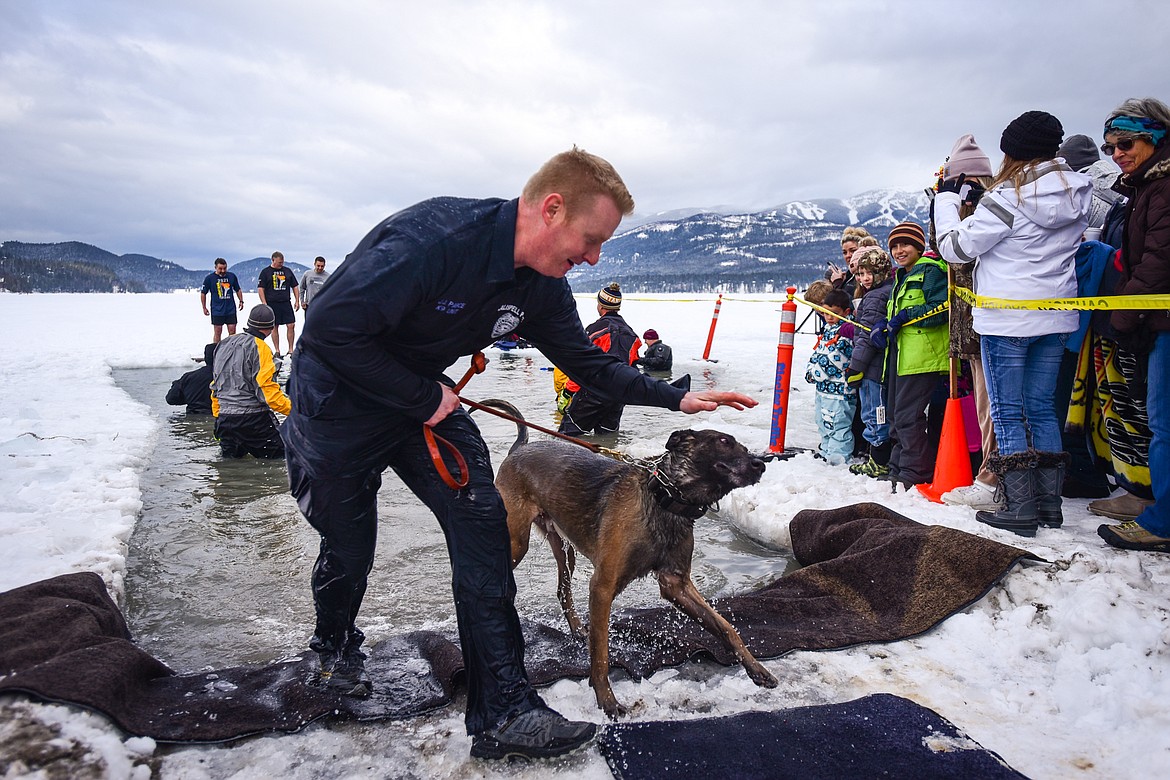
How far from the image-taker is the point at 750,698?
3.16 metres

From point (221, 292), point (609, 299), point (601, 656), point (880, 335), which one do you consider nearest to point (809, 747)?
point (601, 656)

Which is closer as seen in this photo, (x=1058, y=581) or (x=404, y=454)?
(x=404, y=454)

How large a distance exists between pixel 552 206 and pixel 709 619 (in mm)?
2214

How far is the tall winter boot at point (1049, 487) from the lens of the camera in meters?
4.59

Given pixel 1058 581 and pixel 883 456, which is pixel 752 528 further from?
pixel 1058 581

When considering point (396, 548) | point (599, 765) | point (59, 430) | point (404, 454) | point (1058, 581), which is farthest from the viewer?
point (59, 430)

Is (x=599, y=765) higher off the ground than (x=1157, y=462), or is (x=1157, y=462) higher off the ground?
(x=1157, y=462)

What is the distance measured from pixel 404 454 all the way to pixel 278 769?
4.20ft

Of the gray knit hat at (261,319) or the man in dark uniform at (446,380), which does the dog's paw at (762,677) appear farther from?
the gray knit hat at (261,319)

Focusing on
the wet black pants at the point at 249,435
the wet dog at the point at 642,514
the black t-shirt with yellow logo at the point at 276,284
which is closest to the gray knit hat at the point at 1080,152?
the wet dog at the point at 642,514

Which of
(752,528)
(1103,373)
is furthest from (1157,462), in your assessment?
(752,528)

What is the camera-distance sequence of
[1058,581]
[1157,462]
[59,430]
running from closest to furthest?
[1058,581], [1157,462], [59,430]

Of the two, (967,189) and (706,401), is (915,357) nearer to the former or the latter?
(967,189)

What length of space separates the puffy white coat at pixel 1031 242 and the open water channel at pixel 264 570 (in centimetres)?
242
